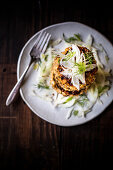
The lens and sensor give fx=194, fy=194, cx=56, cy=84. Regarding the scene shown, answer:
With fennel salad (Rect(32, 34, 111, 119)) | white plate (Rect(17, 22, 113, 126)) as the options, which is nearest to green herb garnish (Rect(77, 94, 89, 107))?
fennel salad (Rect(32, 34, 111, 119))

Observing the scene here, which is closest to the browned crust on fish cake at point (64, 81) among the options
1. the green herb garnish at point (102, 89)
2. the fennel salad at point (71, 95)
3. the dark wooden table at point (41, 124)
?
the fennel salad at point (71, 95)

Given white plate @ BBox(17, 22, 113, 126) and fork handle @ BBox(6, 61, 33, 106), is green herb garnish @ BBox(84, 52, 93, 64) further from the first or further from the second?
fork handle @ BBox(6, 61, 33, 106)

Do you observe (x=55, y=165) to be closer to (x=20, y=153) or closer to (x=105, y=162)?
(x=20, y=153)

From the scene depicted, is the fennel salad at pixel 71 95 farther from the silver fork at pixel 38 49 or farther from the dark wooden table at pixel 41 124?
the dark wooden table at pixel 41 124

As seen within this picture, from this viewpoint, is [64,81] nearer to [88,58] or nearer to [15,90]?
[88,58]

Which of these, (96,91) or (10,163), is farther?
(10,163)

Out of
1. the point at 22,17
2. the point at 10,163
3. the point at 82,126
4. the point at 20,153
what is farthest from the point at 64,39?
the point at 10,163

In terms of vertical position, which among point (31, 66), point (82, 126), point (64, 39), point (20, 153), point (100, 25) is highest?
point (100, 25)
